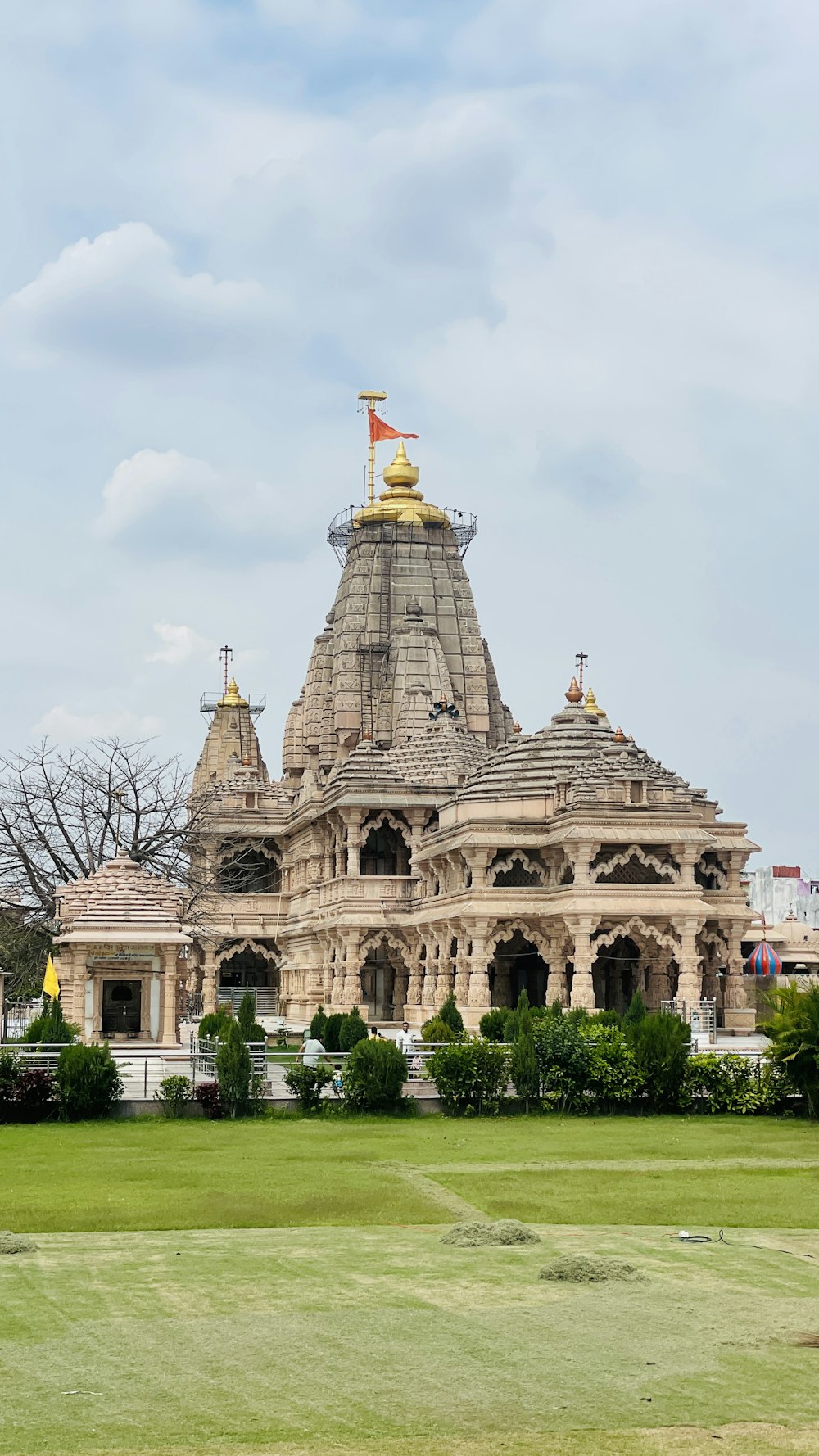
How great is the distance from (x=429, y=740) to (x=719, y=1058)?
35.7m

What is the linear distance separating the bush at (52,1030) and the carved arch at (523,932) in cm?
1529

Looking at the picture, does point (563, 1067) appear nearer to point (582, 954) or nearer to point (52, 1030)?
point (52, 1030)

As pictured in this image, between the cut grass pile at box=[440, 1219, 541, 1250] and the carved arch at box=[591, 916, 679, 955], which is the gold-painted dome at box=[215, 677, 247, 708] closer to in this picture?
the carved arch at box=[591, 916, 679, 955]

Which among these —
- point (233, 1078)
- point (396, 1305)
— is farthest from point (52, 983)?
point (396, 1305)

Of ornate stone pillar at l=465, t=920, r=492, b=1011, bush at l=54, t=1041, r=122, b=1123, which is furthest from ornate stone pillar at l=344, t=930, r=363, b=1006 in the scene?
bush at l=54, t=1041, r=122, b=1123

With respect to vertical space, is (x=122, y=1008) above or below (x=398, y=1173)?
above

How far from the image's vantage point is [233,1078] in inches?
1088

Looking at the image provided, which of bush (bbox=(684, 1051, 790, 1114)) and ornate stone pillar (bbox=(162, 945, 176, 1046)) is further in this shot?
ornate stone pillar (bbox=(162, 945, 176, 1046))

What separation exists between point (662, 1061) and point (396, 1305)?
15201mm

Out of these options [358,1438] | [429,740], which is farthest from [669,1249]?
[429,740]

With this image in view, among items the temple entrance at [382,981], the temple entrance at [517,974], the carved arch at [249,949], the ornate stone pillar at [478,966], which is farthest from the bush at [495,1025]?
the carved arch at [249,949]

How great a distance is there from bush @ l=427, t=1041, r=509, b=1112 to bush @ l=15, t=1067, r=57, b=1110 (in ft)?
19.8

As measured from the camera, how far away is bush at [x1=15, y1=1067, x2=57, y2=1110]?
2739cm

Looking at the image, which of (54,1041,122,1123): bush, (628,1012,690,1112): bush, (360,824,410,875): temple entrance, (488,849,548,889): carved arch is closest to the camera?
(54,1041,122,1123): bush
